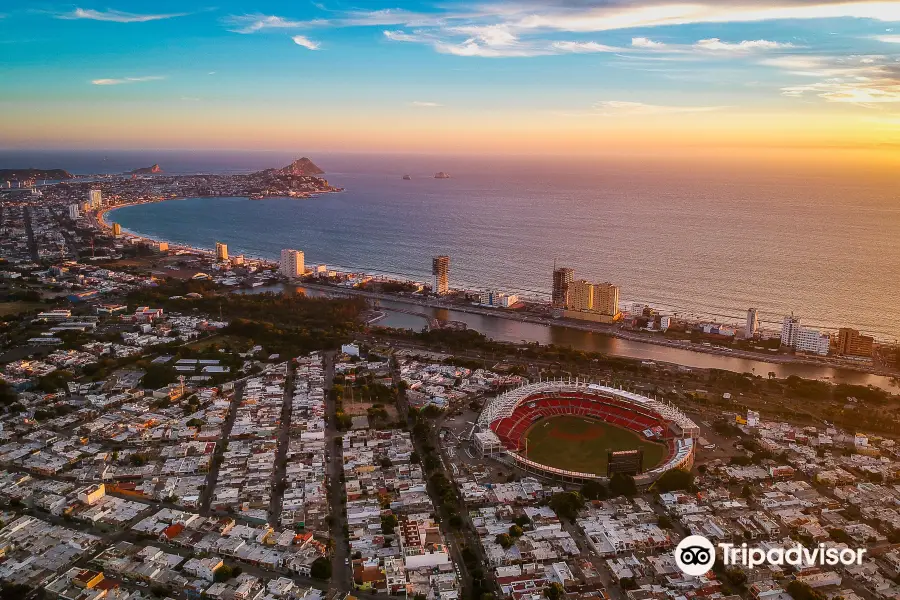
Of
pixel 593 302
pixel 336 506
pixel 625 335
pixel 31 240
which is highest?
pixel 31 240

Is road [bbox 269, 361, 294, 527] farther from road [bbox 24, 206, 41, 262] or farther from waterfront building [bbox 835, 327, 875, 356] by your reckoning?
road [bbox 24, 206, 41, 262]

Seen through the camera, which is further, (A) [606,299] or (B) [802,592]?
(A) [606,299]

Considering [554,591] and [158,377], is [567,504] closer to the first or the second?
[554,591]

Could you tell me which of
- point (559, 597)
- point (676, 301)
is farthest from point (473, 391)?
point (676, 301)

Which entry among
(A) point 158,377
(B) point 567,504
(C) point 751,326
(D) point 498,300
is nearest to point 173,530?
(B) point 567,504

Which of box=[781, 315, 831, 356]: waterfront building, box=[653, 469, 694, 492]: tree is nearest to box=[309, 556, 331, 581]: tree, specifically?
box=[653, 469, 694, 492]: tree
